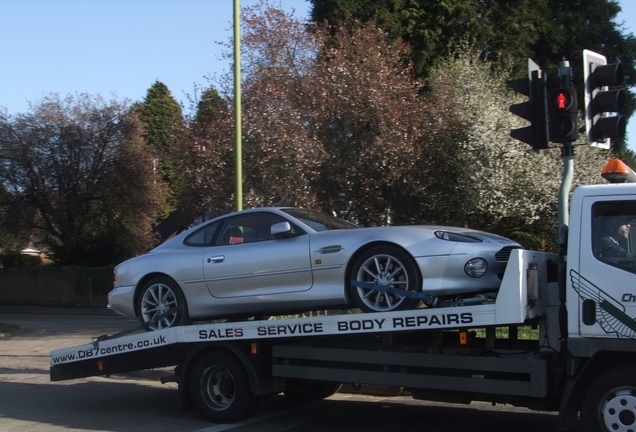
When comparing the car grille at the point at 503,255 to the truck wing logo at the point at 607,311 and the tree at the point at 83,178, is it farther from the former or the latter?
the tree at the point at 83,178

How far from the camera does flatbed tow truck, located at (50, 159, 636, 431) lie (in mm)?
6502

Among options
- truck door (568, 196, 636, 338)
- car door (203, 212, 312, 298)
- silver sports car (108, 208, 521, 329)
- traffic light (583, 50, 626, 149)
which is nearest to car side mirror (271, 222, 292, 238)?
silver sports car (108, 208, 521, 329)

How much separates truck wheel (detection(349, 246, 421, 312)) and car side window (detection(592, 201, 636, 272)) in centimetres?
169

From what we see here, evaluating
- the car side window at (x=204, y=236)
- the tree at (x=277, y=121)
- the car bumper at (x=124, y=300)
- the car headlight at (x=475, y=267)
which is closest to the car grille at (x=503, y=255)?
the car headlight at (x=475, y=267)

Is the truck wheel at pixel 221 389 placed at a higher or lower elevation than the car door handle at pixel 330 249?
lower

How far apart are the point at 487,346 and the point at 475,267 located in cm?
78

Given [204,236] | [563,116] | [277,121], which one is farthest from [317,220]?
[277,121]

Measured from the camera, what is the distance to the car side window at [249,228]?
8.70m

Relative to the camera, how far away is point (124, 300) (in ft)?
30.6

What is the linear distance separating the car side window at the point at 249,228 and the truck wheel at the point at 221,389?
129cm

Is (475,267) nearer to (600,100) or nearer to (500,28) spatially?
(600,100)

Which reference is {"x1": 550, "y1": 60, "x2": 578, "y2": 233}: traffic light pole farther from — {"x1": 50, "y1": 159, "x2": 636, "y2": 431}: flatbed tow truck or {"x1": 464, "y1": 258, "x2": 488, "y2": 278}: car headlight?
{"x1": 464, "y1": 258, "x2": 488, "y2": 278}: car headlight

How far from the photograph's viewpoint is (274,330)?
26.7 ft

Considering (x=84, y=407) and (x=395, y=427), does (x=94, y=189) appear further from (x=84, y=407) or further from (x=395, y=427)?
(x=395, y=427)
